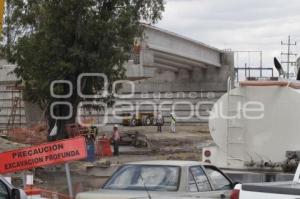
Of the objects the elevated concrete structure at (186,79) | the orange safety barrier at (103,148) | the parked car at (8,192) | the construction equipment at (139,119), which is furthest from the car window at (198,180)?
the construction equipment at (139,119)

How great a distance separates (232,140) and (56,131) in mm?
13426

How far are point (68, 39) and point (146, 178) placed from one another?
15.5 metres

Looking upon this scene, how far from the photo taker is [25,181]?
47.4 ft

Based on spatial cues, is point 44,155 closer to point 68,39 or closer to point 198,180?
point 198,180

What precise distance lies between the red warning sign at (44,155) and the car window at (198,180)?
3062 millimetres

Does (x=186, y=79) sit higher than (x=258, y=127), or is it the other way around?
(x=186, y=79)

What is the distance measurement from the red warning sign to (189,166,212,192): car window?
10.0ft

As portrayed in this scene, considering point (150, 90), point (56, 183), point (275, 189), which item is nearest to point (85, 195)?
point (275, 189)

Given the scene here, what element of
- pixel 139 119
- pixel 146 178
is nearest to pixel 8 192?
pixel 146 178

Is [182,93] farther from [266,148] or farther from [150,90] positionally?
[266,148]

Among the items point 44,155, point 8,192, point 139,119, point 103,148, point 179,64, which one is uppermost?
point 179,64

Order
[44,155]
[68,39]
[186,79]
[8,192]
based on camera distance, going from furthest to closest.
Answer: [186,79] < [68,39] < [44,155] < [8,192]

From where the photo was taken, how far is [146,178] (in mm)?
10695

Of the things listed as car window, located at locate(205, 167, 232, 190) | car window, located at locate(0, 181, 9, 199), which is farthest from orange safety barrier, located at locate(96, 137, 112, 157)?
car window, located at locate(0, 181, 9, 199)
